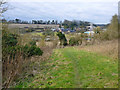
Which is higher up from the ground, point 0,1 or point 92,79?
point 0,1

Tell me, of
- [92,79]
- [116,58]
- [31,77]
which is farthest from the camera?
[116,58]

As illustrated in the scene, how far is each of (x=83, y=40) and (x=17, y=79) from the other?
20.0 meters

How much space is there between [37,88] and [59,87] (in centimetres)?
73

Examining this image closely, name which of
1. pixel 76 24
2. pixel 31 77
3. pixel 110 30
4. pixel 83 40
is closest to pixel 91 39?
pixel 83 40

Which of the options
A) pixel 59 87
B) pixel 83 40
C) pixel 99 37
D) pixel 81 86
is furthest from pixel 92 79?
pixel 83 40

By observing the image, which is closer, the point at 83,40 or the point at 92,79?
the point at 92,79

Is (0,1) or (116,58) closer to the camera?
(0,1)

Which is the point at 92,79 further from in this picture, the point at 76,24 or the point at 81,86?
the point at 76,24

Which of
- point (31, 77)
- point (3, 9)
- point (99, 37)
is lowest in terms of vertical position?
point (31, 77)

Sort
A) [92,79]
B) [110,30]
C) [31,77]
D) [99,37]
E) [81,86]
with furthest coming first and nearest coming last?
[99,37], [110,30], [31,77], [92,79], [81,86]

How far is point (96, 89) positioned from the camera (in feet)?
13.2

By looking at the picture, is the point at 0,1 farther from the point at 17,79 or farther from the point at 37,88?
the point at 37,88

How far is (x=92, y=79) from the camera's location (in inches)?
193

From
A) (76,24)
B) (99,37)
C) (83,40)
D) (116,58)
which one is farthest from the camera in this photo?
(76,24)
